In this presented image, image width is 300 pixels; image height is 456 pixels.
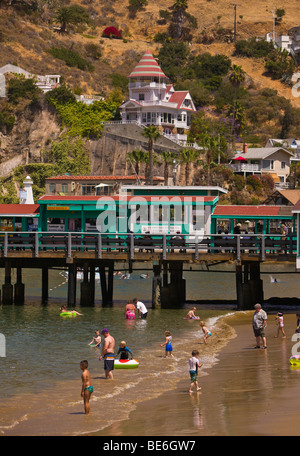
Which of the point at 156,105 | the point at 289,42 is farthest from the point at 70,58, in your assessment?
the point at 289,42

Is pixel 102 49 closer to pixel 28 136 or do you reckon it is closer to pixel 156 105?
pixel 156 105

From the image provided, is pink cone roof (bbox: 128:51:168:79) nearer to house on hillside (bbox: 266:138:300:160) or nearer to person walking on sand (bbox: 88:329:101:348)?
house on hillside (bbox: 266:138:300:160)

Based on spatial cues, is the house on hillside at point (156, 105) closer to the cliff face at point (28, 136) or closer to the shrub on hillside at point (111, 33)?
the cliff face at point (28, 136)

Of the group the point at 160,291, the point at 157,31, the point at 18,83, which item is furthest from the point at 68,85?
the point at 160,291

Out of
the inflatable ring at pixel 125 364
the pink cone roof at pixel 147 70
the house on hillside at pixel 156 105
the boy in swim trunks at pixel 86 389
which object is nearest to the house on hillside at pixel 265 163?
the house on hillside at pixel 156 105

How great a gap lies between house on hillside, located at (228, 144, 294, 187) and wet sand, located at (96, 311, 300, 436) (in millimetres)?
83621

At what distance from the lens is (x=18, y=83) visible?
11419 cm

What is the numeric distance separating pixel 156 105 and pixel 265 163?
16420 mm

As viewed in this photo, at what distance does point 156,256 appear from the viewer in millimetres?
42375

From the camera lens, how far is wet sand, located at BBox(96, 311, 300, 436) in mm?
20344

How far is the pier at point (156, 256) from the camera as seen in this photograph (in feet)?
136

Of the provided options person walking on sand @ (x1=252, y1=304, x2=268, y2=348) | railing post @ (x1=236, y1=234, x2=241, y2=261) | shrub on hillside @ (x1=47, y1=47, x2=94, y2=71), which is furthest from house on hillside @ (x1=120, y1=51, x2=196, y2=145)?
person walking on sand @ (x1=252, y1=304, x2=268, y2=348)
